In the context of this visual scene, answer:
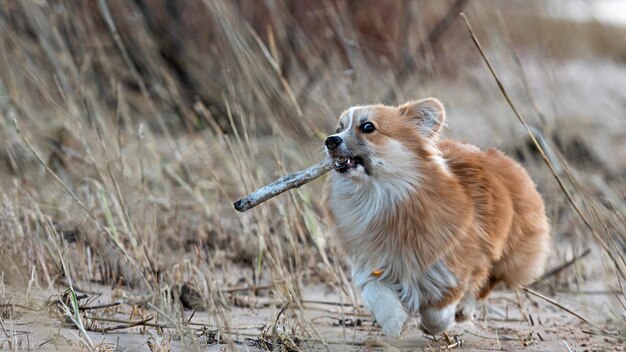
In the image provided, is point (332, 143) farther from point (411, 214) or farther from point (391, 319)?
point (391, 319)

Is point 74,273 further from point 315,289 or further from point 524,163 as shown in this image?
point 524,163

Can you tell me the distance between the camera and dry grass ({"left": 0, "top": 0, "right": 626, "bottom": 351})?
14.3ft

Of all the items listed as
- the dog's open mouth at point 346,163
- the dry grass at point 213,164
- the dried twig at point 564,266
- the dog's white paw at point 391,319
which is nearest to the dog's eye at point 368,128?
the dog's open mouth at point 346,163

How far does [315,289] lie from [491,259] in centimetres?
137

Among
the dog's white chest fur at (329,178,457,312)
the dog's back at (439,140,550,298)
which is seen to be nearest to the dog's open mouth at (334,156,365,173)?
the dog's white chest fur at (329,178,457,312)

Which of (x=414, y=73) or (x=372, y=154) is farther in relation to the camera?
(x=414, y=73)

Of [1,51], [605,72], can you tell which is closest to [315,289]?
[1,51]

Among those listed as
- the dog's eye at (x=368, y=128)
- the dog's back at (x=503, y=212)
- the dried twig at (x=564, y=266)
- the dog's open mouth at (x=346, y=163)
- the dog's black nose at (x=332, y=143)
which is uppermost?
the dog's black nose at (x=332, y=143)

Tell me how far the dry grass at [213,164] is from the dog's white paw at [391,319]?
17 cm

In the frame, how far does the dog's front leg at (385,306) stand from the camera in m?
4.28

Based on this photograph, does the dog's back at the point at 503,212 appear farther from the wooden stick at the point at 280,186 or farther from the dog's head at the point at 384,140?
the wooden stick at the point at 280,186

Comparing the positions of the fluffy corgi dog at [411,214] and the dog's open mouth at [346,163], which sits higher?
the dog's open mouth at [346,163]

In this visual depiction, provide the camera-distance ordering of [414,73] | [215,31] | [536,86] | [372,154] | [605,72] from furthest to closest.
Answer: [605,72] < [536,86] < [215,31] < [414,73] < [372,154]

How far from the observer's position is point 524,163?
28.8ft
